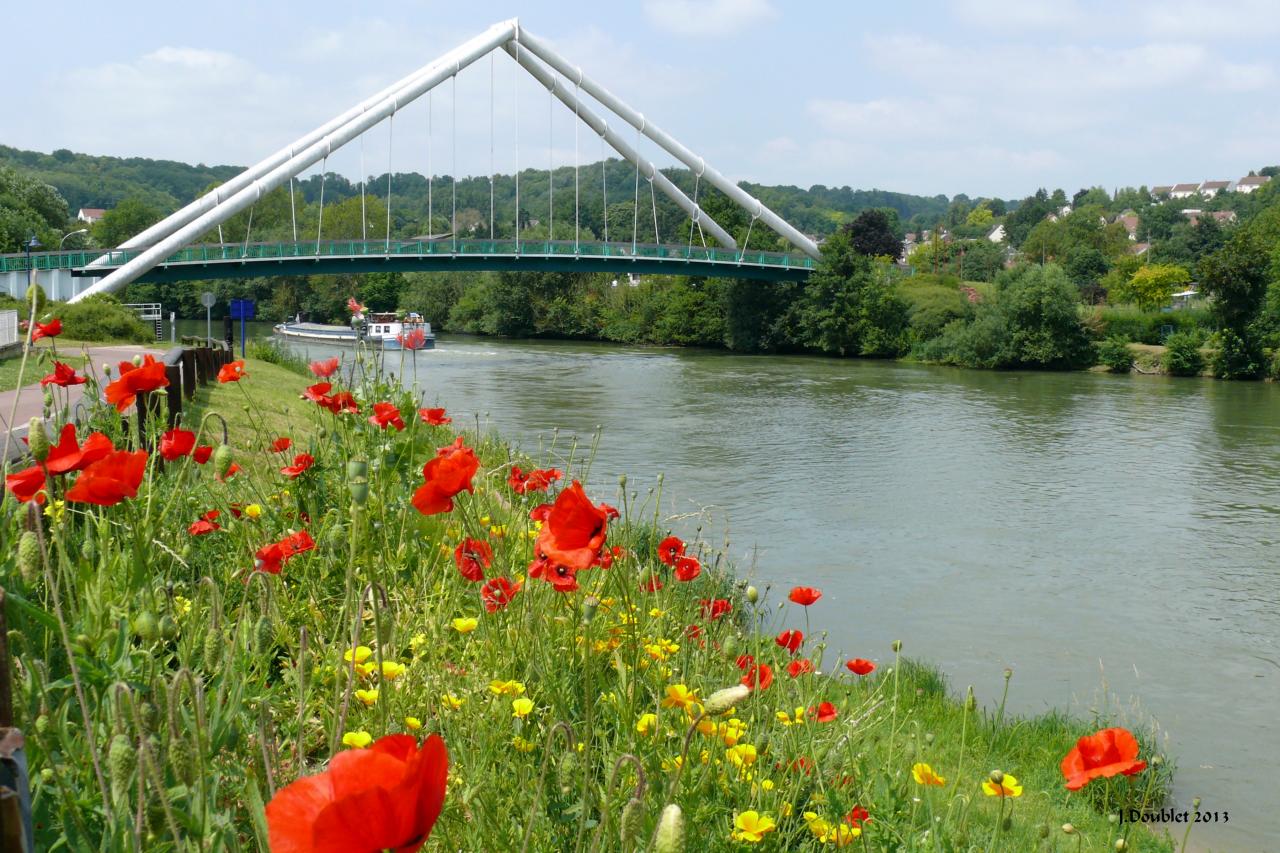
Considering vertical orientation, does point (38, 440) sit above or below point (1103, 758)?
above

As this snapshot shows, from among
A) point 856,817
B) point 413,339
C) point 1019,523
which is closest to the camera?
point 856,817

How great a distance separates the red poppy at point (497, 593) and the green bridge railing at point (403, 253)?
1059 inches

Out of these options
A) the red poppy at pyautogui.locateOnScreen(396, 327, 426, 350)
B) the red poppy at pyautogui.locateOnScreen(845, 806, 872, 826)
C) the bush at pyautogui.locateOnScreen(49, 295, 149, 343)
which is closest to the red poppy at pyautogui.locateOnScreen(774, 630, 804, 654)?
the red poppy at pyautogui.locateOnScreen(845, 806, 872, 826)

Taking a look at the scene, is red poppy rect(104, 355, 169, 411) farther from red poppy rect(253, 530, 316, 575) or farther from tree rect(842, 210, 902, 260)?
tree rect(842, 210, 902, 260)

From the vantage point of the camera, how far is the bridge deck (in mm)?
29919

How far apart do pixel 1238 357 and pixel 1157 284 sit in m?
14.8

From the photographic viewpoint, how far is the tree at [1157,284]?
4194cm

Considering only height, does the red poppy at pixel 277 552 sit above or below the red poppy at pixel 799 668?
above

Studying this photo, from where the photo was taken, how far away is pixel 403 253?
3372cm

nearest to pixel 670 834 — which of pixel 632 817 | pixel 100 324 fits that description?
pixel 632 817

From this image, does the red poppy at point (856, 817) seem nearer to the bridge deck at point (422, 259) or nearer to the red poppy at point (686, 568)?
the red poppy at point (686, 568)

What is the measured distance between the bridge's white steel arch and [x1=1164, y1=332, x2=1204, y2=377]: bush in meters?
15.2

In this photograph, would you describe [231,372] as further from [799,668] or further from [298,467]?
[799,668]

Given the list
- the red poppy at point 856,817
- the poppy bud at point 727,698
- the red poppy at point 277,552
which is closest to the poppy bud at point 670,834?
the poppy bud at point 727,698
